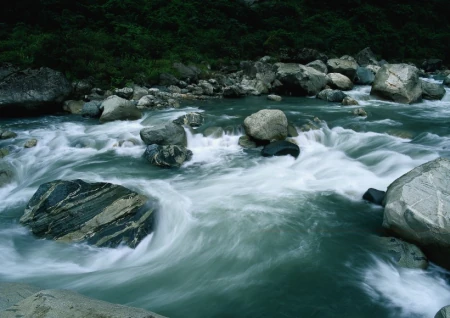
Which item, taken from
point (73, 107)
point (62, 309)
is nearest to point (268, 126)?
point (62, 309)

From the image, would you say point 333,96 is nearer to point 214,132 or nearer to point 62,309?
point 214,132

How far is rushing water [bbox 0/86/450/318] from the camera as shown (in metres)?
3.81

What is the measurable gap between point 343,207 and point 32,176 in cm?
660

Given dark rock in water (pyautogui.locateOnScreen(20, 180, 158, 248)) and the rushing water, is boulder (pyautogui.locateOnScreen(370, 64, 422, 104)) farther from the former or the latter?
dark rock in water (pyautogui.locateOnScreen(20, 180, 158, 248))

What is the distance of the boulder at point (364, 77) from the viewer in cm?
1659

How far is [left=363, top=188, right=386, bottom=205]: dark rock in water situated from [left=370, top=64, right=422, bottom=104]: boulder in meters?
8.15

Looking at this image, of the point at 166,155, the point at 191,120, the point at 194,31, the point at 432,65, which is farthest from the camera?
the point at 432,65

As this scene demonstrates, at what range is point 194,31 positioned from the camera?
21.5 metres

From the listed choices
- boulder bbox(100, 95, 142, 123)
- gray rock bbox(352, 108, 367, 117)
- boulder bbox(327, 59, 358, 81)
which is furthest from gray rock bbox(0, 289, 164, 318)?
boulder bbox(327, 59, 358, 81)

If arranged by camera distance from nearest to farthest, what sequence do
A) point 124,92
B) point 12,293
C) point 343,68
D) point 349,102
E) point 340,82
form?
point 12,293 → point 349,102 → point 124,92 → point 340,82 → point 343,68

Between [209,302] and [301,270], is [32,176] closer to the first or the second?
[209,302]

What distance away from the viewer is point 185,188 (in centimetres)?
654

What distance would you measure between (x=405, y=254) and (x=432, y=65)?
84.5ft

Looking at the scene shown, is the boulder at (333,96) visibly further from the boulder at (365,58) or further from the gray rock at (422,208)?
the boulder at (365,58)
